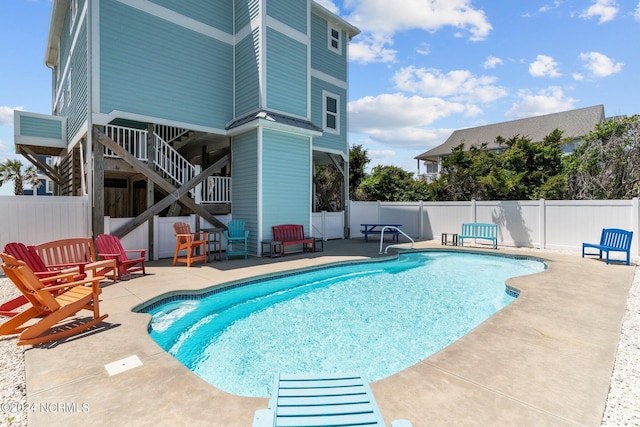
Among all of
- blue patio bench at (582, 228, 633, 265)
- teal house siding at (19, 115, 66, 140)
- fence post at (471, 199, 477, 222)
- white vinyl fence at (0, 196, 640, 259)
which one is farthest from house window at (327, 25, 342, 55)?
blue patio bench at (582, 228, 633, 265)

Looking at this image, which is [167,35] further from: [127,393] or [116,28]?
[127,393]

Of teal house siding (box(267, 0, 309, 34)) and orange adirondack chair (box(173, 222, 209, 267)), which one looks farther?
teal house siding (box(267, 0, 309, 34))

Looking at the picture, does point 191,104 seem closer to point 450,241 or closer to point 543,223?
point 450,241

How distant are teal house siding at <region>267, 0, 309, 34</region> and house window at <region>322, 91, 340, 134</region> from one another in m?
3.03

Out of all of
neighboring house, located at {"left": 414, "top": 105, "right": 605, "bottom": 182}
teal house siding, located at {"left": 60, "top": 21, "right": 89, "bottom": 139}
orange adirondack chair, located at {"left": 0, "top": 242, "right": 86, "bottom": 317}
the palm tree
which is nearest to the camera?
orange adirondack chair, located at {"left": 0, "top": 242, "right": 86, "bottom": 317}

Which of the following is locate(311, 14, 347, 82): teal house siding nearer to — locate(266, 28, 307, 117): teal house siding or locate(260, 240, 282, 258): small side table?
locate(266, 28, 307, 117): teal house siding

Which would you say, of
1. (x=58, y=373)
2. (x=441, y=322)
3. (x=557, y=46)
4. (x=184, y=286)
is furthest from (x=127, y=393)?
(x=557, y=46)

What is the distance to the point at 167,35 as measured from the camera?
A: 8.96 m

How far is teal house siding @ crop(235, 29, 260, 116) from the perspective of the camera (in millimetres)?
9617

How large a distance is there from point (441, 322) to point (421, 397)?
2782 millimetres

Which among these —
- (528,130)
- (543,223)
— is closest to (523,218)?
(543,223)

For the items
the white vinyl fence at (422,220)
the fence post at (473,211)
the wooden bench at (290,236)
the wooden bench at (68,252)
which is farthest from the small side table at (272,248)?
the fence post at (473,211)

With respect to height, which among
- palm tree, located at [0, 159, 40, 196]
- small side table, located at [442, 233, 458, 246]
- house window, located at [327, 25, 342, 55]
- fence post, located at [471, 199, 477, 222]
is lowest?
small side table, located at [442, 233, 458, 246]

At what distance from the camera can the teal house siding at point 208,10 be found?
9070mm
